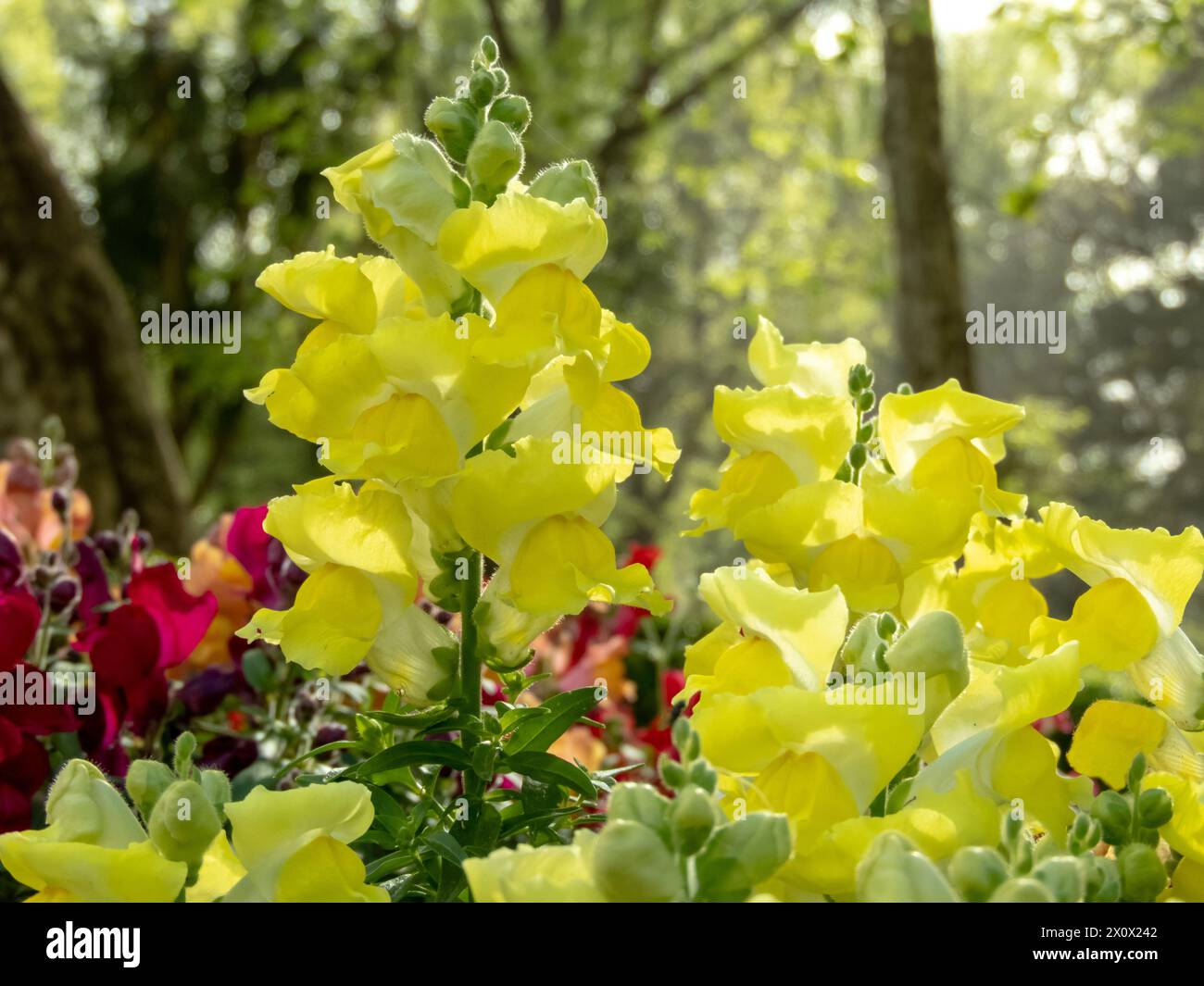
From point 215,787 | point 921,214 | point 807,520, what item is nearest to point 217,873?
point 215,787

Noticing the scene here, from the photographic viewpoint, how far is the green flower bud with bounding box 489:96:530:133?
0.93 metres

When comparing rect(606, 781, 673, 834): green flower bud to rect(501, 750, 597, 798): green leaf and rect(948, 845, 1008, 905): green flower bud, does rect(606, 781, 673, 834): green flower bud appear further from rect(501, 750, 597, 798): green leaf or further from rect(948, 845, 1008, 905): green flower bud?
rect(501, 750, 597, 798): green leaf

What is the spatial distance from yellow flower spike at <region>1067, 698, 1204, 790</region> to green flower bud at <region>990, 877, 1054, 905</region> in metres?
0.31

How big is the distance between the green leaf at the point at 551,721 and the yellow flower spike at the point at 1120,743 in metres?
0.31

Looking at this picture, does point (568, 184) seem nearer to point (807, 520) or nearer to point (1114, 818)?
point (807, 520)

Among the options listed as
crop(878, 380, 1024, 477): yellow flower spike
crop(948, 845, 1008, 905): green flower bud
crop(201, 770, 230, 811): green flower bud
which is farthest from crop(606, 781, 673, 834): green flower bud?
crop(878, 380, 1024, 477): yellow flower spike

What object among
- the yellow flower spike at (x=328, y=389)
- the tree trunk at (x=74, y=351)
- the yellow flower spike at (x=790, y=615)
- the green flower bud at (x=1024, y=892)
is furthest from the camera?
the tree trunk at (x=74, y=351)

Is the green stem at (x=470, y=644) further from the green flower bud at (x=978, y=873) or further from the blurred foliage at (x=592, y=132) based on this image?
the blurred foliage at (x=592, y=132)

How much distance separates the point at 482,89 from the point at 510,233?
140 mm

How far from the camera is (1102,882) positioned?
2.08 feet

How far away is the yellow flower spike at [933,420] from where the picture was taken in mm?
935

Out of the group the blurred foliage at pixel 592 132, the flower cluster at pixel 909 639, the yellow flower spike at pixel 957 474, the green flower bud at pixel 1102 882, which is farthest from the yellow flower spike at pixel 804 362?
the blurred foliage at pixel 592 132
